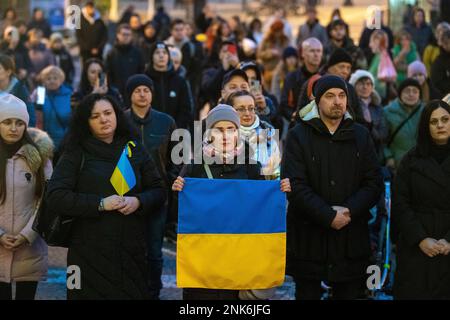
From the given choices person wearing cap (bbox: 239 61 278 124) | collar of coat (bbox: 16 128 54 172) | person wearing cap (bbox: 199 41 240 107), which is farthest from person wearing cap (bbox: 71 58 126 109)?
collar of coat (bbox: 16 128 54 172)

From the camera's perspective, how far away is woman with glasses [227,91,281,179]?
7469mm

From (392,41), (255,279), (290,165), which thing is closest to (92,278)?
(255,279)

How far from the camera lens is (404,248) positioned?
23.8ft

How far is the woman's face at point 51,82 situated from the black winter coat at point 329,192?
4617 mm

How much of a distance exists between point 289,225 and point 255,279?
26.8 inches

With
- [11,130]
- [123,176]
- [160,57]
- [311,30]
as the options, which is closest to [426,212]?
[123,176]

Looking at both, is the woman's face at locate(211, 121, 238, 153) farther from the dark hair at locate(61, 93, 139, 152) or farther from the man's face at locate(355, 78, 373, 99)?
the man's face at locate(355, 78, 373, 99)

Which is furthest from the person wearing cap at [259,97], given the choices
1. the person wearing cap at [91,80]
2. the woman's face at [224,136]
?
the woman's face at [224,136]

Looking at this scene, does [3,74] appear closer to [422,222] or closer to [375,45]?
[422,222]

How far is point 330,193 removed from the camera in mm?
7172

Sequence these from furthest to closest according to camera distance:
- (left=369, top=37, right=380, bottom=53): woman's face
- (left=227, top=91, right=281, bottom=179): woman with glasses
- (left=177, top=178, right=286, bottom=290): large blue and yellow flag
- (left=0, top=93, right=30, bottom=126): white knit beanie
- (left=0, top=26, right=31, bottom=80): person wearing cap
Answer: (left=0, top=26, right=31, bottom=80): person wearing cap
(left=369, top=37, right=380, bottom=53): woman's face
(left=227, top=91, right=281, bottom=179): woman with glasses
(left=0, top=93, right=30, bottom=126): white knit beanie
(left=177, top=178, right=286, bottom=290): large blue and yellow flag

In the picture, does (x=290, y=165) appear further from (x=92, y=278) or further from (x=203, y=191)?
(x=92, y=278)

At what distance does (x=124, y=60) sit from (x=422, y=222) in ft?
27.9

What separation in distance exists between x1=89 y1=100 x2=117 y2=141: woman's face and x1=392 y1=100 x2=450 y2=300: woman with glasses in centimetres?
214
